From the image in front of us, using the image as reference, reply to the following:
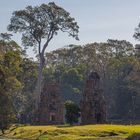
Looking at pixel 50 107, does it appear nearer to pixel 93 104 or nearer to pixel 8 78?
pixel 8 78

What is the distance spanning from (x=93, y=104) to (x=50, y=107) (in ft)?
49.7

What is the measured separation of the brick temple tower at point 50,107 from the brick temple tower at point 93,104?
12.2 m

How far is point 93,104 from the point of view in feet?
253

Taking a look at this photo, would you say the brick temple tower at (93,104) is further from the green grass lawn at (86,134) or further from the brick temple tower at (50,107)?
the green grass lawn at (86,134)

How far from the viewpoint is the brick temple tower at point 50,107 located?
3492 inches

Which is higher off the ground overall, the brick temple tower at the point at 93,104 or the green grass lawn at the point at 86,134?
the brick temple tower at the point at 93,104

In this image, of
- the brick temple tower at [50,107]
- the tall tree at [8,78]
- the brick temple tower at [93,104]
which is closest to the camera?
the tall tree at [8,78]

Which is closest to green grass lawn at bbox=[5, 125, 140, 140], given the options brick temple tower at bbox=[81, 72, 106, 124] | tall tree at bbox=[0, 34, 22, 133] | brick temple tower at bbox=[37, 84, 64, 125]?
tall tree at bbox=[0, 34, 22, 133]

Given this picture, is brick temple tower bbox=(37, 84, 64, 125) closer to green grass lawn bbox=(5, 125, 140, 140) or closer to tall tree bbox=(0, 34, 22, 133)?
tall tree bbox=(0, 34, 22, 133)

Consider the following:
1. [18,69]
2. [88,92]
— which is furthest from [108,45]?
[88,92]

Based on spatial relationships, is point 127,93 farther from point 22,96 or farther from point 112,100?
point 22,96

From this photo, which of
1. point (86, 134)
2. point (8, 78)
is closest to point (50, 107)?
point (8, 78)

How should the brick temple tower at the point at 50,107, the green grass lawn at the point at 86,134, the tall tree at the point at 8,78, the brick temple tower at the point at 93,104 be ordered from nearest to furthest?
1. the green grass lawn at the point at 86,134
2. the tall tree at the point at 8,78
3. the brick temple tower at the point at 93,104
4. the brick temple tower at the point at 50,107

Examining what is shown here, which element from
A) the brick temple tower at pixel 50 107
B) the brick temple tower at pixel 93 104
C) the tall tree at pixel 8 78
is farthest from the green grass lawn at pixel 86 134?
the brick temple tower at pixel 50 107
